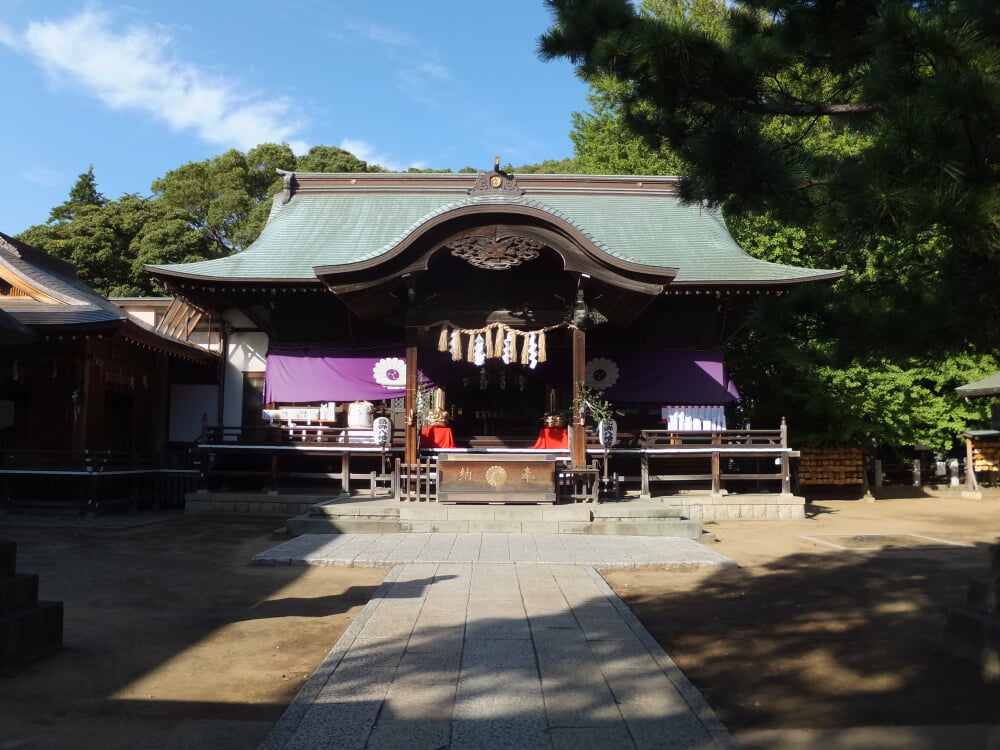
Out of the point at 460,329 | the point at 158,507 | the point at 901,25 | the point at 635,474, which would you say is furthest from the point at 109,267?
the point at 901,25

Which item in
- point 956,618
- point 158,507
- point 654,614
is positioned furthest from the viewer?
point 158,507

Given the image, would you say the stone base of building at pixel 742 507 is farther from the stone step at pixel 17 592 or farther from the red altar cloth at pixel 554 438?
the stone step at pixel 17 592

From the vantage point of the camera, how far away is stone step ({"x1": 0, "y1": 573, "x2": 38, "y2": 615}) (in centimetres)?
453

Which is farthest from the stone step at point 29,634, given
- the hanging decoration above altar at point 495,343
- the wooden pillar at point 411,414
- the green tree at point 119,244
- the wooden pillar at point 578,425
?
the green tree at point 119,244

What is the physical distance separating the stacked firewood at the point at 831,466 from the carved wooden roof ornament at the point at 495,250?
11.0m

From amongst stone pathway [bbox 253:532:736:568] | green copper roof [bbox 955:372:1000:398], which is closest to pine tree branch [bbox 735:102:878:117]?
stone pathway [bbox 253:532:736:568]

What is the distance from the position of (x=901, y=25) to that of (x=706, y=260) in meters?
12.3

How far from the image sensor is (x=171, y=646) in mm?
5141

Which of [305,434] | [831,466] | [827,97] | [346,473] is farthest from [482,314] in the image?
[831,466]

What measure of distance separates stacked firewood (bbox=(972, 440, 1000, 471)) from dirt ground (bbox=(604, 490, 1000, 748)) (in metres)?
10.9

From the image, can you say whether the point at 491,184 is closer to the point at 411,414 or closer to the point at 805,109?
the point at 411,414

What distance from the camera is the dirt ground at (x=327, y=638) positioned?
3762 millimetres

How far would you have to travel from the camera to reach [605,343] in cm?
1552

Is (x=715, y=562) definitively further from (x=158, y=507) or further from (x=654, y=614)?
(x=158, y=507)
